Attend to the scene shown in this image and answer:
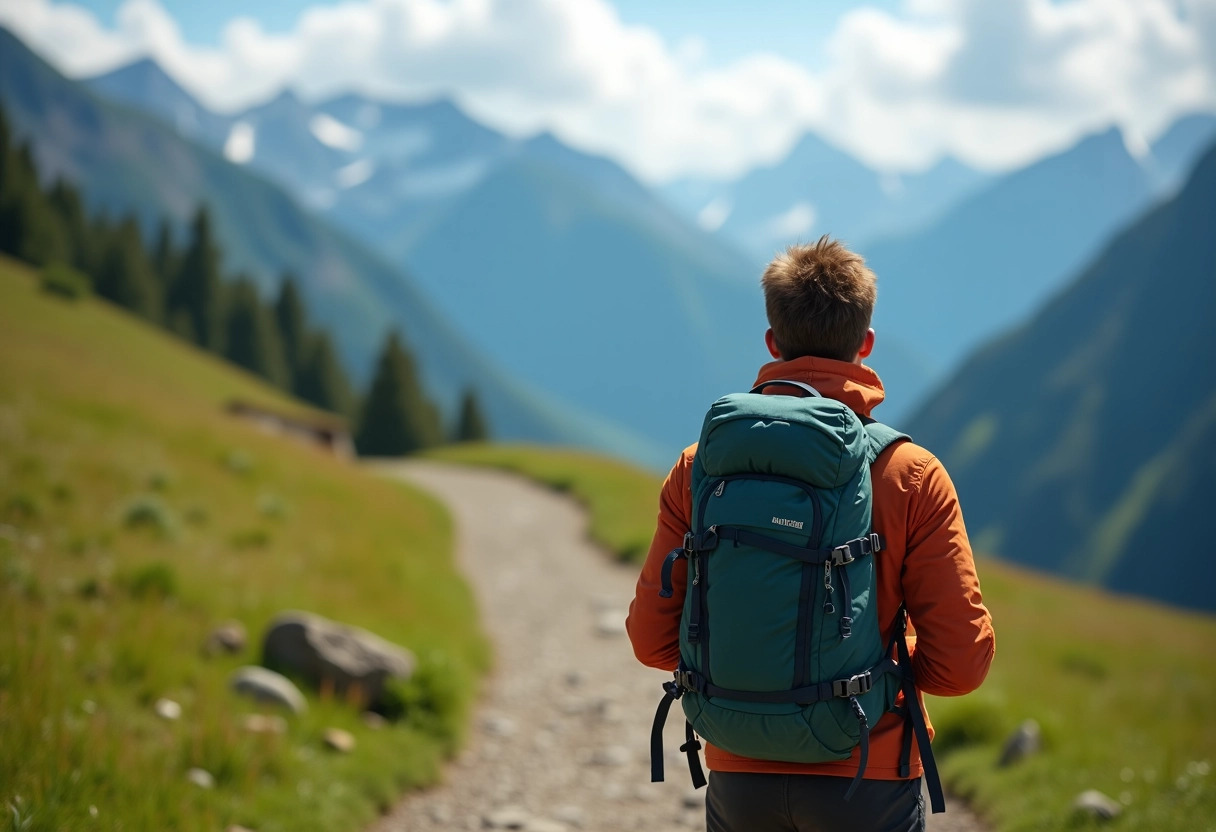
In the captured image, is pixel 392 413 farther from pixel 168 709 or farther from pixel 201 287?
pixel 168 709

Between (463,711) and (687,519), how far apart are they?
20.9 ft

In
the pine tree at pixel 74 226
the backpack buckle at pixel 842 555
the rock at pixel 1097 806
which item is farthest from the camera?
the pine tree at pixel 74 226

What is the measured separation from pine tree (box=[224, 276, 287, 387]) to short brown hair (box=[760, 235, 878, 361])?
78.4 m

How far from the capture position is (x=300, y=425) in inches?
1756

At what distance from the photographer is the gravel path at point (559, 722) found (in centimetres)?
764

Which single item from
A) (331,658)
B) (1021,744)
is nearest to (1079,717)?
(1021,744)

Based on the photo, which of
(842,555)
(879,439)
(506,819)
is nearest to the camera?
(842,555)

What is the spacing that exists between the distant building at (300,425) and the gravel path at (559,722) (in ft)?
82.8

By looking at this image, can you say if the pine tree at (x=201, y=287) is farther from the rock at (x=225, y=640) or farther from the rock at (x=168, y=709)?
the rock at (x=168, y=709)

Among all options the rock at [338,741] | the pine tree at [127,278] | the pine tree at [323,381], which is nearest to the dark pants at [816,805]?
the rock at [338,741]

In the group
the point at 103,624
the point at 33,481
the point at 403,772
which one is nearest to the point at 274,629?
the point at 103,624

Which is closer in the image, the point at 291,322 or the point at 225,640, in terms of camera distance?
the point at 225,640

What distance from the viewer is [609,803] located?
8016 millimetres

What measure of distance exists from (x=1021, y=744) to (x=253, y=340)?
7766 cm
